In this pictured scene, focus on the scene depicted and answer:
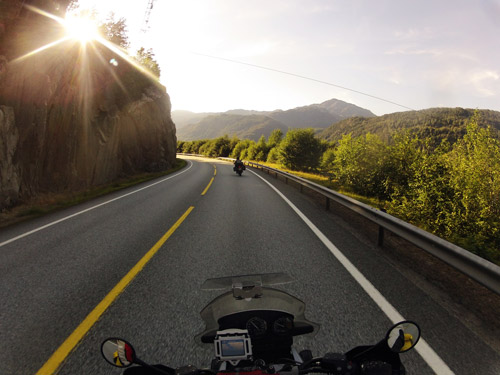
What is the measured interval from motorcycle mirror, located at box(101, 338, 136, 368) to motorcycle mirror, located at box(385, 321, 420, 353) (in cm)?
140

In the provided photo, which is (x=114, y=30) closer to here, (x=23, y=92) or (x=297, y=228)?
(x=23, y=92)

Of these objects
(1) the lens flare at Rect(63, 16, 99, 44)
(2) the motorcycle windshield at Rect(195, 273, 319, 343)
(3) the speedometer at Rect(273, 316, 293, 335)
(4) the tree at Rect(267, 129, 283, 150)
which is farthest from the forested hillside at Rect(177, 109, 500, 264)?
(4) the tree at Rect(267, 129, 283, 150)

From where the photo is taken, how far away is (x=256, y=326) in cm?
175

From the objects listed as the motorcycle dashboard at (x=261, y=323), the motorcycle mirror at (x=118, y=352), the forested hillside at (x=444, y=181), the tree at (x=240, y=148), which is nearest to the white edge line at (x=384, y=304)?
the motorcycle dashboard at (x=261, y=323)

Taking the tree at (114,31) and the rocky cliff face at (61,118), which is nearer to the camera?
the rocky cliff face at (61,118)

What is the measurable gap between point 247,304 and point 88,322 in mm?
2045

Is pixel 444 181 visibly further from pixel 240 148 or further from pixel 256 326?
pixel 240 148

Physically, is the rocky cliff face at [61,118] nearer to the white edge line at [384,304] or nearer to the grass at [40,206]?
the grass at [40,206]

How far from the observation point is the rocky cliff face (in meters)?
9.52

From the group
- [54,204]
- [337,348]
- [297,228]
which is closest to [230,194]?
[297,228]

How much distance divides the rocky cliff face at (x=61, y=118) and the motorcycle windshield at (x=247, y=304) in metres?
10.3

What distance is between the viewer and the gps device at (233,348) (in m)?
1.42

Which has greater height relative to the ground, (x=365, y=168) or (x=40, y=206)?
(x=365, y=168)

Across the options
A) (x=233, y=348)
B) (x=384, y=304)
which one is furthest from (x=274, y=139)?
(x=233, y=348)
